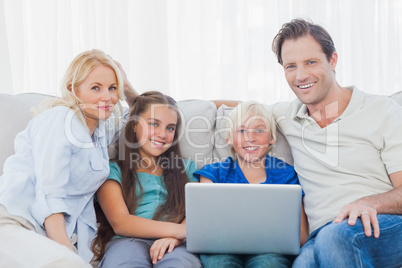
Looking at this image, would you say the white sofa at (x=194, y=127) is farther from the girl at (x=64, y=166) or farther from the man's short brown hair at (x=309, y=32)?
the man's short brown hair at (x=309, y=32)

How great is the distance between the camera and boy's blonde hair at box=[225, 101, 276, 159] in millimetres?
1622

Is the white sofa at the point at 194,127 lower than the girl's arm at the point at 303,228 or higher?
higher

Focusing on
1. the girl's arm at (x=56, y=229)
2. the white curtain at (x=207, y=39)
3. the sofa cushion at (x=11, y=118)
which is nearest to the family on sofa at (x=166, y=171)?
the girl's arm at (x=56, y=229)

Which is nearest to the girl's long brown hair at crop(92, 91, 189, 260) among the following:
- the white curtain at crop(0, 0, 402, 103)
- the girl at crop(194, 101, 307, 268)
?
the girl at crop(194, 101, 307, 268)

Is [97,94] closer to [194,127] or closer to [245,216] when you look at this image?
[194,127]

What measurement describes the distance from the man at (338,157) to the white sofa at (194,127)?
0.58ft

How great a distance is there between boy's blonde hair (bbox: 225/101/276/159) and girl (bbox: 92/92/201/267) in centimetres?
21

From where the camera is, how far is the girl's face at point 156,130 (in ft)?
5.33

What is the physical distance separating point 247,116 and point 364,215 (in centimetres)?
63

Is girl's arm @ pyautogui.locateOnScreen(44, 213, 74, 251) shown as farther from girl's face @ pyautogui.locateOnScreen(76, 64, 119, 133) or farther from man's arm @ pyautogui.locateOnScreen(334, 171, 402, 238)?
man's arm @ pyautogui.locateOnScreen(334, 171, 402, 238)

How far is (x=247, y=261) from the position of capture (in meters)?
1.30

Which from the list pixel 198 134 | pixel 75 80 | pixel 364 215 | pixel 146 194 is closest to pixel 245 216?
pixel 364 215

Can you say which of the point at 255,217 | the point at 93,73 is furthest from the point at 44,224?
the point at 255,217

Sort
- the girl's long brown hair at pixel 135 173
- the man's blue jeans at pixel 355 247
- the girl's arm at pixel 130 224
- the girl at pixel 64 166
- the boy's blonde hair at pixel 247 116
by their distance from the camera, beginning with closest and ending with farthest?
1. the man's blue jeans at pixel 355 247
2. the girl at pixel 64 166
3. the girl's arm at pixel 130 224
4. the girl's long brown hair at pixel 135 173
5. the boy's blonde hair at pixel 247 116
